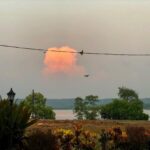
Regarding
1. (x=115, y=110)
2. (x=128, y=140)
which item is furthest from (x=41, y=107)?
(x=128, y=140)

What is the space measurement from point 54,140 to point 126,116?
221 feet

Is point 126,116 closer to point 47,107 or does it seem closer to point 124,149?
point 47,107

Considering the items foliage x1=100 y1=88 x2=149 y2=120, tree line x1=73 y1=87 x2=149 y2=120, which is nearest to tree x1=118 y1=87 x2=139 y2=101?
tree line x1=73 y1=87 x2=149 y2=120

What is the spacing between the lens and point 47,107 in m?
95.8

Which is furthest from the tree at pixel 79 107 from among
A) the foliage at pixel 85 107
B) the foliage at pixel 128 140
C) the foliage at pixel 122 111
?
the foliage at pixel 128 140

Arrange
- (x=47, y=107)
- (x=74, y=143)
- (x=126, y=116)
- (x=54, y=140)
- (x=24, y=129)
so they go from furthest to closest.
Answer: (x=47, y=107) → (x=126, y=116) → (x=74, y=143) → (x=24, y=129) → (x=54, y=140)

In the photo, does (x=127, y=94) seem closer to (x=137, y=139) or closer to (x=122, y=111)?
(x=122, y=111)

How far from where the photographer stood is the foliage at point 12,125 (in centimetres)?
1923

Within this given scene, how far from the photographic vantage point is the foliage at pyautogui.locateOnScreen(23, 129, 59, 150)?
1811cm

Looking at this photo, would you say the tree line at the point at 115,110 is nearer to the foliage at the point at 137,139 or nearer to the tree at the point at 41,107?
the tree at the point at 41,107

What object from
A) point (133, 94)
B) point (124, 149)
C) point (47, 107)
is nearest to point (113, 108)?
point (47, 107)

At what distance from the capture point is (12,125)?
63.6ft

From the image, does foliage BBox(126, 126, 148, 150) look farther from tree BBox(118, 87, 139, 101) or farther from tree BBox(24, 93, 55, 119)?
tree BBox(118, 87, 139, 101)

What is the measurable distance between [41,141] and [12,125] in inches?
66.2
